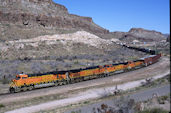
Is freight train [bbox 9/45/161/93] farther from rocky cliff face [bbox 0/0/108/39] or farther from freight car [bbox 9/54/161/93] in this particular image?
rocky cliff face [bbox 0/0/108/39]

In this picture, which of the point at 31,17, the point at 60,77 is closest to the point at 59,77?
the point at 60,77

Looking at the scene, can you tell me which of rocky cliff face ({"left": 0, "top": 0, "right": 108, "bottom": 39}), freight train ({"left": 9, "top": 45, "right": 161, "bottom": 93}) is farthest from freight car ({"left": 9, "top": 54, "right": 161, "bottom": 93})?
rocky cliff face ({"left": 0, "top": 0, "right": 108, "bottom": 39})

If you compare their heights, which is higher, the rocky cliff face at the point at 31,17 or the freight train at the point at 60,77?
the rocky cliff face at the point at 31,17

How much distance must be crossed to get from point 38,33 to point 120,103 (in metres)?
65.6

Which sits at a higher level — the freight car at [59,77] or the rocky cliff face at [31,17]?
the rocky cliff face at [31,17]

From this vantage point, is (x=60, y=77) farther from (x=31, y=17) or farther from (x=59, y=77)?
(x=31, y=17)

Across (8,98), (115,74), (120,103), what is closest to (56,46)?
(115,74)

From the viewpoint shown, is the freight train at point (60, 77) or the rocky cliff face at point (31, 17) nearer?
the freight train at point (60, 77)

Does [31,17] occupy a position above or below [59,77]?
above

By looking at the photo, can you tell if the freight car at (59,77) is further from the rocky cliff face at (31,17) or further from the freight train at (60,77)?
the rocky cliff face at (31,17)

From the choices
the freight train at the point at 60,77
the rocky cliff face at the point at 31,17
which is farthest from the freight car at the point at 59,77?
the rocky cliff face at the point at 31,17

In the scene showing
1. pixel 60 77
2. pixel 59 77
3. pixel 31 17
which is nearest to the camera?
pixel 59 77

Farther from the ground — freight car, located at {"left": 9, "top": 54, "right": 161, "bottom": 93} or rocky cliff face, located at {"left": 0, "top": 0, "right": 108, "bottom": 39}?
rocky cliff face, located at {"left": 0, "top": 0, "right": 108, "bottom": 39}

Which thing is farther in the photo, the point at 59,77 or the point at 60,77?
the point at 60,77
